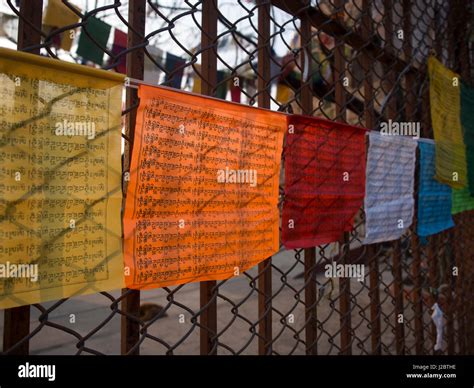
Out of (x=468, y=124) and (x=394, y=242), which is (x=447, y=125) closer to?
(x=468, y=124)

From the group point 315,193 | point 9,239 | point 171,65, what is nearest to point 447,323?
point 315,193

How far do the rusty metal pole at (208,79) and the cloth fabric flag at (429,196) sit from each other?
1.23 metres

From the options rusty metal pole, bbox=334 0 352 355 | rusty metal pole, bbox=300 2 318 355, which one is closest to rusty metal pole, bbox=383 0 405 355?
rusty metal pole, bbox=334 0 352 355

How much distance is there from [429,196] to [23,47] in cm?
180

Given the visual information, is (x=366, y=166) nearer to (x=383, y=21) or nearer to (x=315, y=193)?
(x=315, y=193)

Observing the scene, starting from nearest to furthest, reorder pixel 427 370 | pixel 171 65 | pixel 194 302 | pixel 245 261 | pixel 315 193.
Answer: pixel 245 261, pixel 315 193, pixel 427 370, pixel 171 65, pixel 194 302

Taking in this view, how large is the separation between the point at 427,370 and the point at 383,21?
160cm

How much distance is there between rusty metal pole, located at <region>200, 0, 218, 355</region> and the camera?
905 mm

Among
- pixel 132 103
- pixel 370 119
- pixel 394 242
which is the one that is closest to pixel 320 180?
pixel 370 119

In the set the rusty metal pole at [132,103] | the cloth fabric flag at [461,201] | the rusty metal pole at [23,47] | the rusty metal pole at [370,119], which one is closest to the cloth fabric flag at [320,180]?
the rusty metal pole at [370,119]

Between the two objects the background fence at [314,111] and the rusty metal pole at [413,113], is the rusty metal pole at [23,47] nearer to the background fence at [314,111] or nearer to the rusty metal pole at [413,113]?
the background fence at [314,111]

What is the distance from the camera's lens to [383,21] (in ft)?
5.73

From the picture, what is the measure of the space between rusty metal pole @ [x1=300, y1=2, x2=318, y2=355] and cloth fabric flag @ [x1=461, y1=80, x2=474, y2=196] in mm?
1499

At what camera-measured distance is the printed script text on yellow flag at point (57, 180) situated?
0.57 metres
